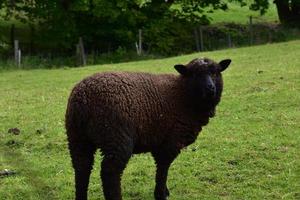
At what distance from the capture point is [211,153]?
34.7ft

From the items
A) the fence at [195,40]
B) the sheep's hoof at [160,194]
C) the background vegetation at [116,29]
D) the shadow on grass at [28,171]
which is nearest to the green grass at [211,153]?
the shadow on grass at [28,171]

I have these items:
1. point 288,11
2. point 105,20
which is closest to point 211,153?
point 105,20

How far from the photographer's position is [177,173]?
378 inches

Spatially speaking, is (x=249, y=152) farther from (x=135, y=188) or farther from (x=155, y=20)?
(x=155, y=20)

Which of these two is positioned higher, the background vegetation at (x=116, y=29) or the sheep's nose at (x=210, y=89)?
the background vegetation at (x=116, y=29)

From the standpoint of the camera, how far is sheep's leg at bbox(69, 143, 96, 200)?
754cm

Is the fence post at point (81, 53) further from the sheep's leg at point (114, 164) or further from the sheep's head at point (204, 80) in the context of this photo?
the sheep's leg at point (114, 164)

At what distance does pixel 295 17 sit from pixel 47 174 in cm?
3647

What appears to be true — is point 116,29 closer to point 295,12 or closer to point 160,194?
point 295,12

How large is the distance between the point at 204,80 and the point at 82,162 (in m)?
1.88

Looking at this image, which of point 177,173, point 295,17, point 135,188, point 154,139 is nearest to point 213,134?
point 177,173

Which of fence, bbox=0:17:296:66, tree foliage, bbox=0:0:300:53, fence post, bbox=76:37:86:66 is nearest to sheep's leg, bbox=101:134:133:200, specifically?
fence post, bbox=76:37:86:66

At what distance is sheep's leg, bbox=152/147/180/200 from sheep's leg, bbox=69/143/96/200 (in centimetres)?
89

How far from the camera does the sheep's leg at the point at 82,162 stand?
7.54 meters
